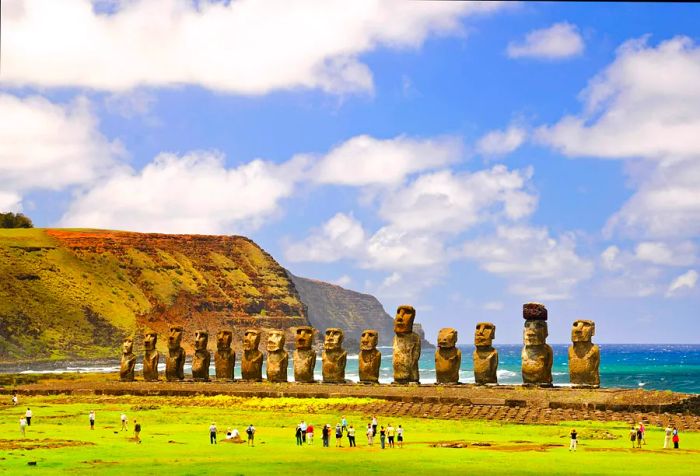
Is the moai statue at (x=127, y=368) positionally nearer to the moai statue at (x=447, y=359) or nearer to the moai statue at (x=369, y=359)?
the moai statue at (x=369, y=359)

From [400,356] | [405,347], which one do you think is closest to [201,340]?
[400,356]

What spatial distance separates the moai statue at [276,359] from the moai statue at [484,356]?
10.4 m

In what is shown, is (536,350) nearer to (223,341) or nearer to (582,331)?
(582,331)

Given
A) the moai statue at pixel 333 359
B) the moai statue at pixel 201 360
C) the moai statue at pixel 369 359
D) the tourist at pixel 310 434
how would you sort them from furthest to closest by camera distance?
the moai statue at pixel 201 360, the moai statue at pixel 333 359, the moai statue at pixel 369 359, the tourist at pixel 310 434

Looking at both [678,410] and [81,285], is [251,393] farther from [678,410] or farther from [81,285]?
[81,285]

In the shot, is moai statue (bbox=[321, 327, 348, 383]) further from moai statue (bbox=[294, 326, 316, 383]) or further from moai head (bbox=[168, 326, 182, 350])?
moai head (bbox=[168, 326, 182, 350])

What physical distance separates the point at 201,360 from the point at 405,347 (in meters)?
13.0

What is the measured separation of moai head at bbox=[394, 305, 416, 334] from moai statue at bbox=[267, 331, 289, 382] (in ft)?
21.8

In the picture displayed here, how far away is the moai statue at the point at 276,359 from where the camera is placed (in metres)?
54.2

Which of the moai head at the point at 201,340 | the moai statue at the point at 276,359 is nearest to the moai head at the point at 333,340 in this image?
the moai statue at the point at 276,359

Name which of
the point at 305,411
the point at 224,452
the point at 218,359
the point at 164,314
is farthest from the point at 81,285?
the point at 224,452

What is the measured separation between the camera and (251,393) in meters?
49.1

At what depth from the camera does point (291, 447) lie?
110 feet

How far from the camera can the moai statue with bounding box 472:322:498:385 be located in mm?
48500
